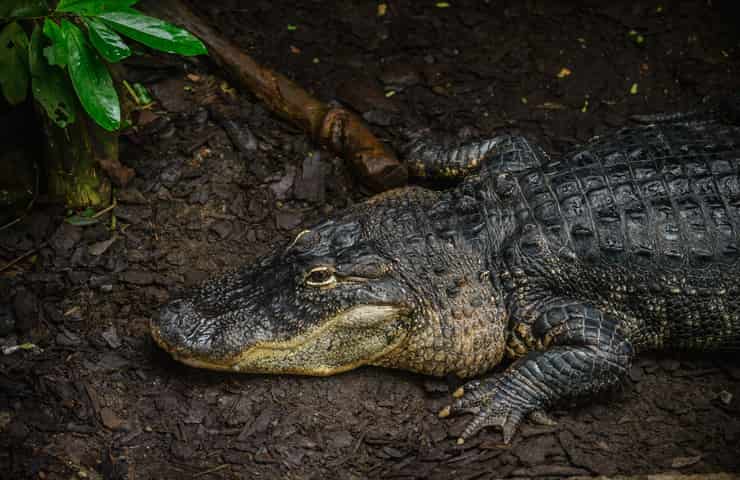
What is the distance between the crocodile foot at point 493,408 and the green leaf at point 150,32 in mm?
1953

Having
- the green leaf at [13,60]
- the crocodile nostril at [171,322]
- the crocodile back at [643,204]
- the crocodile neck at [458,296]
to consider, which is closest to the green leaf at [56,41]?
the green leaf at [13,60]

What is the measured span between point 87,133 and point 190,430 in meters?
1.64

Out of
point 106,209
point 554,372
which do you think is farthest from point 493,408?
point 106,209

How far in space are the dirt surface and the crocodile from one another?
18 cm

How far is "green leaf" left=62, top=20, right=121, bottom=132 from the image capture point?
3.36 meters

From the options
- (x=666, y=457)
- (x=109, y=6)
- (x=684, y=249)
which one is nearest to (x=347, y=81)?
(x=109, y=6)

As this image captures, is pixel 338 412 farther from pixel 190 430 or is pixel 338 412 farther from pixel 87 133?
pixel 87 133

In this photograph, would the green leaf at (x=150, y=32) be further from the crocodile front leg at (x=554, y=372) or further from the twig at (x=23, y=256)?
the crocodile front leg at (x=554, y=372)

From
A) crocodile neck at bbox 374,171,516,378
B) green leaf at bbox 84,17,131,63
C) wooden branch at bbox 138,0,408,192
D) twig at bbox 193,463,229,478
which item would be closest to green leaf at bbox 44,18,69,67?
green leaf at bbox 84,17,131,63

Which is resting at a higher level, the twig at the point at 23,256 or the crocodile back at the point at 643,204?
the crocodile back at the point at 643,204

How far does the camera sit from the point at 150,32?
3.35 meters

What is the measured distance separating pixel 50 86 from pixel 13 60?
19 cm

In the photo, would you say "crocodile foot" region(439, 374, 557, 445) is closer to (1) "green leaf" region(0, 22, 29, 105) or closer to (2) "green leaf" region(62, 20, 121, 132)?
(2) "green leaf" region(62, 20, 121, 132)

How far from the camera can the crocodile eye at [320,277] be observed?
368 centimetres
